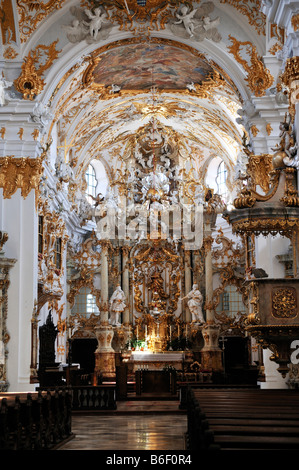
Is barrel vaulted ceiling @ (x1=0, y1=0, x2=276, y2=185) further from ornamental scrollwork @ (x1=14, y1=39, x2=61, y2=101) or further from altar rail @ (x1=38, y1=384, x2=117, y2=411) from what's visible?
altar rail @ (x1=38, y1=384, x2=117, y2=411)

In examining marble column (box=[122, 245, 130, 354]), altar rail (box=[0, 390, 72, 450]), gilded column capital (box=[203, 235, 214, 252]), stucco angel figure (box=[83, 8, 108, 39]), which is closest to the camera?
altar rail (box=[0, 390, 72, 450])

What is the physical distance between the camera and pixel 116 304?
24156mm

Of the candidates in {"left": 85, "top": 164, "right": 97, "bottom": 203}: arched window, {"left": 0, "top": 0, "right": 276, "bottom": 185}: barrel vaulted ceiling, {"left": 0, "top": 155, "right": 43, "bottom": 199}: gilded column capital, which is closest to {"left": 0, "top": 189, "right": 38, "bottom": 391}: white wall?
{"left": 0, "top": 155, "right": 43, "bottom": 199}: gilded column capital

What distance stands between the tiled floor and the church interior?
0.31 meters

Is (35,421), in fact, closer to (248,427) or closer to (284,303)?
(284,303)

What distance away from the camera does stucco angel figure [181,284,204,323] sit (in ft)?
78.2

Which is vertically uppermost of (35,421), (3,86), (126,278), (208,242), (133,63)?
(133,63)

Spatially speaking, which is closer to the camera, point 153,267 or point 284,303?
point 284,303

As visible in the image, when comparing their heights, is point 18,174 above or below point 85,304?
above

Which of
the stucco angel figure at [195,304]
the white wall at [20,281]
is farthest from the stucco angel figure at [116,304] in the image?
the white wall at [20,281]

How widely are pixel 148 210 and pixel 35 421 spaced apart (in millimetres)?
16096

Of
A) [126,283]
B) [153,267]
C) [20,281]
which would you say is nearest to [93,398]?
[20,281]

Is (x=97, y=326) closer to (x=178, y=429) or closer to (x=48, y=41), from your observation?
(x=48, y=41)
